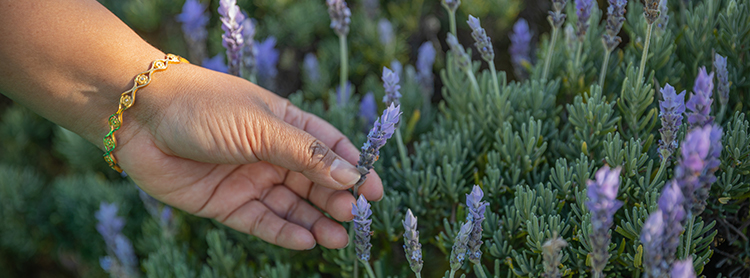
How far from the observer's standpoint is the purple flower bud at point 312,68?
89.0 inches

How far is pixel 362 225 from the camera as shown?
1.16 metres

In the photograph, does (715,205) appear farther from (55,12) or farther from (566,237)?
(55,12)

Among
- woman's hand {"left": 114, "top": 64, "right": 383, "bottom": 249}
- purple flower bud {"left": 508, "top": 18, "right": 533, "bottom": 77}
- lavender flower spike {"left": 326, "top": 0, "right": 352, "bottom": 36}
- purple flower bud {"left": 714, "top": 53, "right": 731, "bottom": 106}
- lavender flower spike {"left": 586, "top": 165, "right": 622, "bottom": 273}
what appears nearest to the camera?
lavender flower spike {"left": 586, "top": 165, "right": 622, "bottom": 273}

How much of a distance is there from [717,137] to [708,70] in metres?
0.85

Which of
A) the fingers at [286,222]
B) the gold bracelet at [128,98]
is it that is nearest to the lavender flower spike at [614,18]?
the fingers at [286,222]

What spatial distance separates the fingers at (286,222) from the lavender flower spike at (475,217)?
0.44 meters

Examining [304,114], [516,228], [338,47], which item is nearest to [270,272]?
[304,114]

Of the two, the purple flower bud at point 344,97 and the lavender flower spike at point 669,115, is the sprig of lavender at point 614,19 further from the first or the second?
the purple flower bud at point 344,97

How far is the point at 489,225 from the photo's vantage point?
1.33 meters

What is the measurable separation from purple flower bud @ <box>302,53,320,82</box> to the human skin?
28.7 inches

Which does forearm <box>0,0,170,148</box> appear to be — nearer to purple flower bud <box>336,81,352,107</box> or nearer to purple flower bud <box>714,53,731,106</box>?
purple flower bud <box>336,81,352,107</box>

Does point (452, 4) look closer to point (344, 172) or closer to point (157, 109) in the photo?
point (344, 172)

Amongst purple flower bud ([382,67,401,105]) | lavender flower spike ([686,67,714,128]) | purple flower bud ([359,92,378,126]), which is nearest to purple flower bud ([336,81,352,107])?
purple flower bud ([359,92,378,126])

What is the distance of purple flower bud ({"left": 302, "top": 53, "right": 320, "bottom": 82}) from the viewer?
89.0 inches
